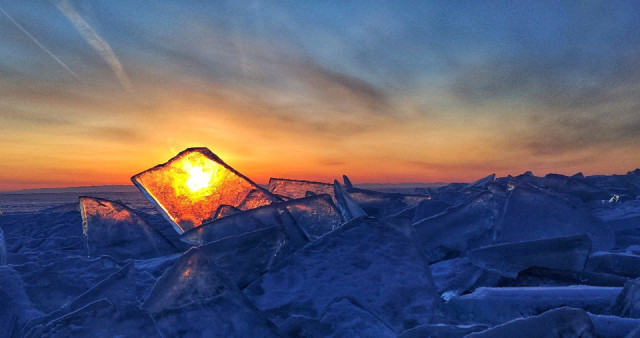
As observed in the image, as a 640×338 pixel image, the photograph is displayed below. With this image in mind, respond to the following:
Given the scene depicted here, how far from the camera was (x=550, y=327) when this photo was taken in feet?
2.89

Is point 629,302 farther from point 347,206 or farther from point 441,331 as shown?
point 347,206

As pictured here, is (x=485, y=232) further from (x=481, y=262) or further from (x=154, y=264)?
(x=154, y=264)

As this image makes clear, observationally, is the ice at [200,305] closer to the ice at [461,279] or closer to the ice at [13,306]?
the ice at [13,306]

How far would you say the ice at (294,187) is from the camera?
3488mm

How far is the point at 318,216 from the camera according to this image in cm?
224

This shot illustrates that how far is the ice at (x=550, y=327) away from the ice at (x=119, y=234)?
2082 mm

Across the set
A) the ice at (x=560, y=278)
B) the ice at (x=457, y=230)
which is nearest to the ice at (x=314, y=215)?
the ice at (x=457, y=230)

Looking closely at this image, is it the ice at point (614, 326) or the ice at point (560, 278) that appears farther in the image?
the ice at point (560, 278)

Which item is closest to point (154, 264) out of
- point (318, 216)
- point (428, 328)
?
point (318, 216)

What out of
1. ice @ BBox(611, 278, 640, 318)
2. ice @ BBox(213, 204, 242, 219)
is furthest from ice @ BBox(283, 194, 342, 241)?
ice @ BBox(611, 278, 640, 318)

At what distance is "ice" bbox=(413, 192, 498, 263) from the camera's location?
78.2 inches


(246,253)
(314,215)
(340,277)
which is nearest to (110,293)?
(246,253)

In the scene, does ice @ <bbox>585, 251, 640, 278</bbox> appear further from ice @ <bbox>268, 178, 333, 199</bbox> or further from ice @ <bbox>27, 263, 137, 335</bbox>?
ice @ <bbox>268, 178, 333, 199</bbox>

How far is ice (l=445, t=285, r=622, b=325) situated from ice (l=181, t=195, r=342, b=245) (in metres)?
0.99
